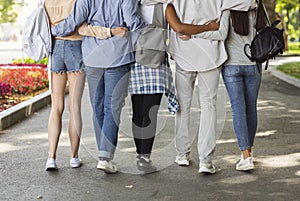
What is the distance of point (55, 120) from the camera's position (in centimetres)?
727

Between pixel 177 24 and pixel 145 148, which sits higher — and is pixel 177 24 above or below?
above

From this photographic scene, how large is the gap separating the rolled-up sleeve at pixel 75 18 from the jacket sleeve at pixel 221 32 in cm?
115

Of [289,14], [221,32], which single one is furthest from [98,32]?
[289,14]

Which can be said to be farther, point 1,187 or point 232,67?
point 232,67

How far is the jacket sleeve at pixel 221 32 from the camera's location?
21.8ft

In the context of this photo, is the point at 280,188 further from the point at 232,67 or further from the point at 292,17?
the point at 292,17

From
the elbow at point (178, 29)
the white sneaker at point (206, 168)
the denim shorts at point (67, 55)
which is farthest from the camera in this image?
the denim shorts at point (67, 55)

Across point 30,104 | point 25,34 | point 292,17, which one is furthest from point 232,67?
point 292,17

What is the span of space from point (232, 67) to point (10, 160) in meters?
2.87

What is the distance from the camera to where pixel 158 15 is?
21.9ft

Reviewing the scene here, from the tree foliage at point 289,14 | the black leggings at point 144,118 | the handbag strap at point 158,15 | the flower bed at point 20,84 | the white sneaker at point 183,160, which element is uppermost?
the handbag strap at point 158,15

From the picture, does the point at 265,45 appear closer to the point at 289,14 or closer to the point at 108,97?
the point at 108,97

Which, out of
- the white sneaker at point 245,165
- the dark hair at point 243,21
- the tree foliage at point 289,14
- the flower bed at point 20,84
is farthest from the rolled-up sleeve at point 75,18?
the tree foliage at point 289,14

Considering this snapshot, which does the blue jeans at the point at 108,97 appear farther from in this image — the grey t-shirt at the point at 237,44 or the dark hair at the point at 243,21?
the dark hair at the point at 243,21
